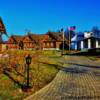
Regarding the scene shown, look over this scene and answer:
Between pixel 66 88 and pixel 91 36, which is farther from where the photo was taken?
pixel 91 36

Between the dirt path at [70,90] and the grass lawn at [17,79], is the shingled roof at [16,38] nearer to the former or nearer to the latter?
the grass lawn at [17,79]

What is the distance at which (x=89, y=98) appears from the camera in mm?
12766

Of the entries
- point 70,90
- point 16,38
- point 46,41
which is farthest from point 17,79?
point 16,38

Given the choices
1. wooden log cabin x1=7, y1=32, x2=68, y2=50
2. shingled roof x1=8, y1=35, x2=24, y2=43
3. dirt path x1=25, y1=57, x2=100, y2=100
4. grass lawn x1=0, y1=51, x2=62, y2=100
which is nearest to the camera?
dirt path x1=25, y1=57, x2=100, y2=100

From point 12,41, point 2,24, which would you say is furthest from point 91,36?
point 2,24

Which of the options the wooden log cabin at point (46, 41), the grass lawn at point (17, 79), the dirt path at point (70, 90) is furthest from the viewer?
the wooden log cabin at point (46, 41)

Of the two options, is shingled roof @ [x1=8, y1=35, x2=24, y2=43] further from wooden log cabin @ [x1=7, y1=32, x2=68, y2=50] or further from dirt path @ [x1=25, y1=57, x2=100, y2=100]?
dirt path @ [x1=25, y1=57, x2=100, y2=100]

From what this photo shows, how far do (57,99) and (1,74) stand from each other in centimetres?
526

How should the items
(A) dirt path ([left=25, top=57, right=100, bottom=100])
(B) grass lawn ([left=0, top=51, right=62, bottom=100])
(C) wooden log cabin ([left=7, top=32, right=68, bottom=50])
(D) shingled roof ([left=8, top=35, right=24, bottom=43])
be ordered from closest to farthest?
1. (A) dirt path ([left=25, top=57, right=100, bottom=100])
2. (B) grass lawn ([left=0, top=51, right=62, bottom=100])
3. (C) wooden log cabin ([left=7, top=32, right=68, bottom=50])
4. (D) shingled roof ([left=8, top=35, right=24, bottom=43])

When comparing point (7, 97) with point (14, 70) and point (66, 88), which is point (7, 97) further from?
point (14, 70)

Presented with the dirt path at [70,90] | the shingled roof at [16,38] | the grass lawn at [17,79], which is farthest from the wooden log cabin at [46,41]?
the dirt path at [70,90]

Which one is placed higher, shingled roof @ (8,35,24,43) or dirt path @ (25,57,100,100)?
shingled roof @ (8,35,24,43)

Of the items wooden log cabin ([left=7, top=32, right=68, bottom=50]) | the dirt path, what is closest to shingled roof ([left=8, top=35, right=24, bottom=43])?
wooden log cabin ([left=7, top=32, right=68, bottom=50])

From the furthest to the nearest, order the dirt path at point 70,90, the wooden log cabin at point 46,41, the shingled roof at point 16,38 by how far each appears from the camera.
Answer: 1. the shingled roof at point 16,38
2. the wooden log cabin at point 46,41
3. the dirt path at point 70,90
